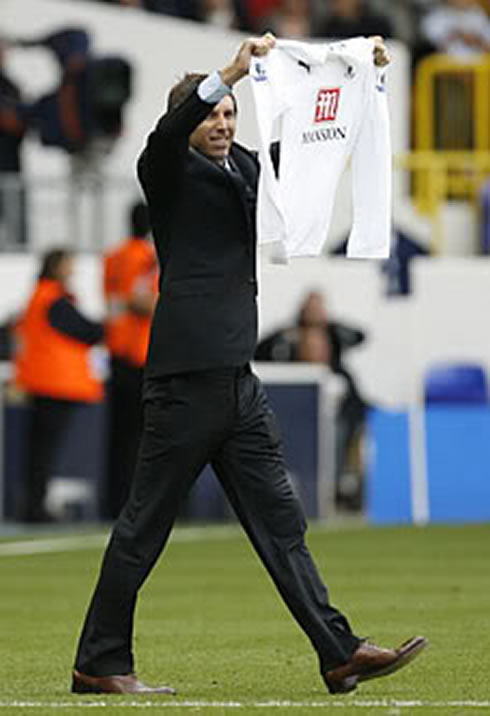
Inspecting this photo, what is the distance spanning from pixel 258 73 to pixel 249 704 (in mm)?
2095

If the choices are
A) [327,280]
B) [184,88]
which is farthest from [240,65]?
[327,280]

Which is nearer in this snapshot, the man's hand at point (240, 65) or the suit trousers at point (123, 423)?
the man's hand at point (240, 65)

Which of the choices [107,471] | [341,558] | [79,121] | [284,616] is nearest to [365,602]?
[284,616]

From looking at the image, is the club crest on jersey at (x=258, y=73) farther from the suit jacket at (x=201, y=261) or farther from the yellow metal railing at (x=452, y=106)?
the yellow metal railing at (x=452, y=106)

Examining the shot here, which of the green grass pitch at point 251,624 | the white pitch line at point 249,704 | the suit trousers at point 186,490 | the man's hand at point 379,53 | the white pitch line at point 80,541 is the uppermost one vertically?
the man's hand at point 379,53

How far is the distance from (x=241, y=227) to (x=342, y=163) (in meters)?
0.43

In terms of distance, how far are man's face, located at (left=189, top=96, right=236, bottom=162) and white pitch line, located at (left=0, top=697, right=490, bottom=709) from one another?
1843 millimetres

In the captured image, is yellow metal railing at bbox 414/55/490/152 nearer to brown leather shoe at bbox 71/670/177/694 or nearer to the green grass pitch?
the green grass pitch

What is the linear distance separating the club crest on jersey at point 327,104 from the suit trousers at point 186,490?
929 millimetres

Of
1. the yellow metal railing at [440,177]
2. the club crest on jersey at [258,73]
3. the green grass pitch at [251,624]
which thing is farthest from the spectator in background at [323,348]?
the club crest on jersey at [258,73]

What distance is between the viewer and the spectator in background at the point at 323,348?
75.1 ft

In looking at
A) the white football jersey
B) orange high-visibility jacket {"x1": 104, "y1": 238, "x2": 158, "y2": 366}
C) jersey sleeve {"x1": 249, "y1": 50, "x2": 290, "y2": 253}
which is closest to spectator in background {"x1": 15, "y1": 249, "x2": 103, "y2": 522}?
orange high-visibility jacket {"x1": 104, "y1": 238, "x2": 158, "y2": 366}

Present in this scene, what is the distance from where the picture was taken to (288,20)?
28.3 m

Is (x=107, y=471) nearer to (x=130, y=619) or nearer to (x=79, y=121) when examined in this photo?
(x=79, y=121)
